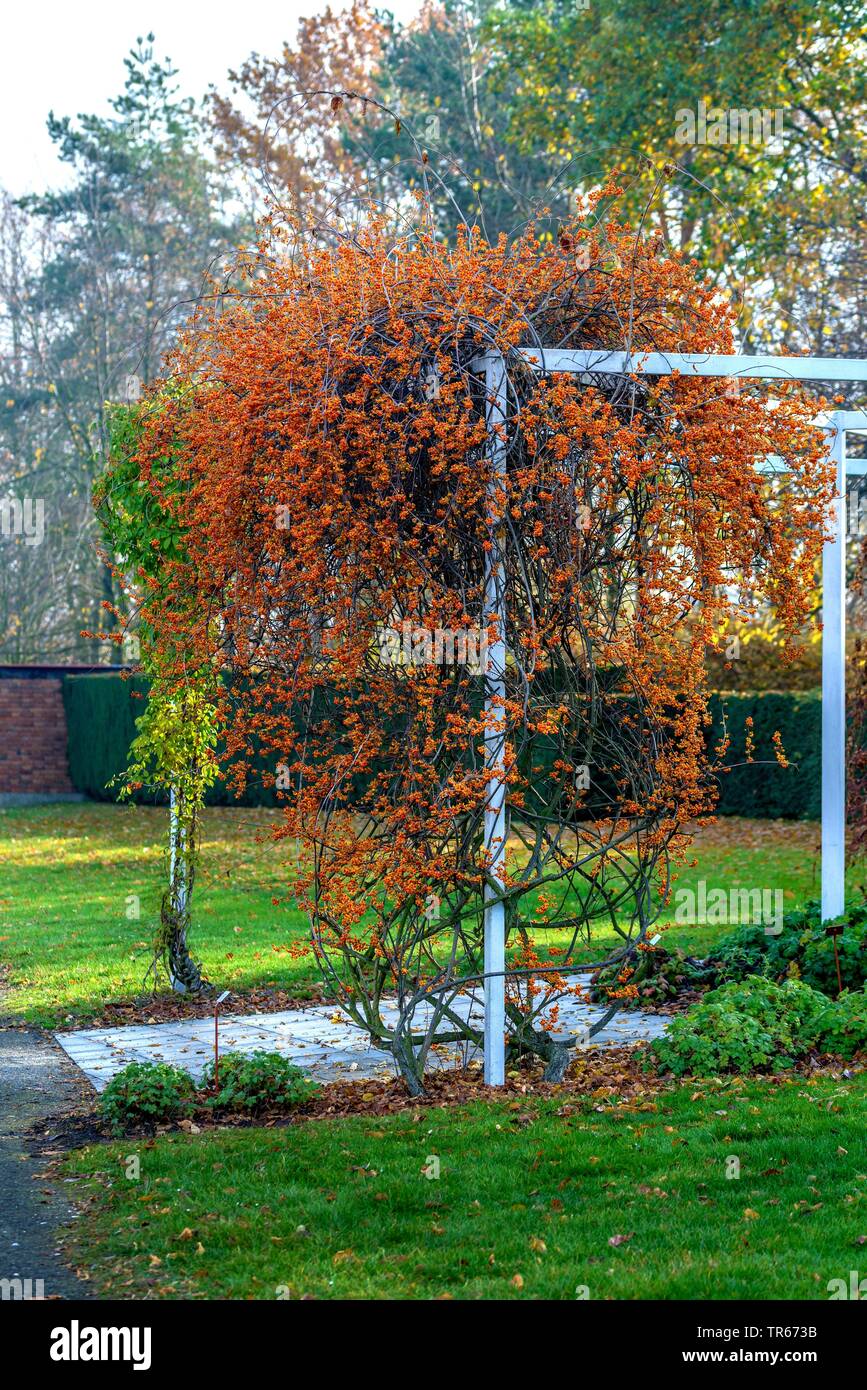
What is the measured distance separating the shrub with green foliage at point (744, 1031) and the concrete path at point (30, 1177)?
8.56 ft

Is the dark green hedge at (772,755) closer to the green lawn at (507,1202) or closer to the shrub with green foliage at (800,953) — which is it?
the shrub with green foliage at (800,953)

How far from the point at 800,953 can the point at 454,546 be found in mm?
3243

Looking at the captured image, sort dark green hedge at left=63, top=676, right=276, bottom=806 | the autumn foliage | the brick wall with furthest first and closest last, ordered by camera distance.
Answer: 1. the brick wall
2. dark green hedge at left=63, top=676, right=276, bottom=806
3. the autumn foliage

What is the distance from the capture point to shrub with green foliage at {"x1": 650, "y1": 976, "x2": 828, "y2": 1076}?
230 inches

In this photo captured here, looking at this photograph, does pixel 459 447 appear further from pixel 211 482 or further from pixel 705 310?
pixel 705 310

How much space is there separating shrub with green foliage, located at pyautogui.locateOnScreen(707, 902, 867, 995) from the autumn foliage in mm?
1493

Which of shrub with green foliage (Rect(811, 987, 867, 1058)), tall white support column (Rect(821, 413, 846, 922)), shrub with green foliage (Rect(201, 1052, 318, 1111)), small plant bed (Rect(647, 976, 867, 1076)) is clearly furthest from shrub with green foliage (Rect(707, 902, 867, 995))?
shrub with green foliage (Rect(201, 1052, 318, 1111))

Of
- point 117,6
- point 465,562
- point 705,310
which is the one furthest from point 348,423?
point 117,6

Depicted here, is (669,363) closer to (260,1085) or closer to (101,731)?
(260,1085)

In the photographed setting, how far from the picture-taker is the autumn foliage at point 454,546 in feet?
16.9

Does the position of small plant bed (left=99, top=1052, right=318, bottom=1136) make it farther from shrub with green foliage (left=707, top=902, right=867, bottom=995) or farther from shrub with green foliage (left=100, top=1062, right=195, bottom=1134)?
shrub with green foliage (left=707, top=902, right=867, bottom=995)
